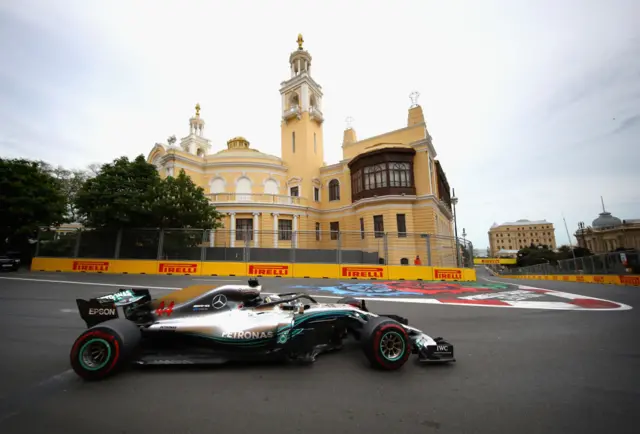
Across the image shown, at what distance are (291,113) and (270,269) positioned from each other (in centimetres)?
2588

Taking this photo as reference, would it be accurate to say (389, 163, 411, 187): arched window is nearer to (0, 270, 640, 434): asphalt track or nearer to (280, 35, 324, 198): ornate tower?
(280, 35, 324, 198): ornate tower

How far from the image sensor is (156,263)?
53.1ft

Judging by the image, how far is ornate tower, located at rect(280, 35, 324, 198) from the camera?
34.1 m

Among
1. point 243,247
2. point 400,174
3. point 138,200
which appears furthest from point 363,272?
point 138,200

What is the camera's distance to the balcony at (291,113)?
117 feet

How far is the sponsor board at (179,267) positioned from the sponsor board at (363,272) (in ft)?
28.1

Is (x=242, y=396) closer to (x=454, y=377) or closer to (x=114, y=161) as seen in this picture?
(x=454, y=377)

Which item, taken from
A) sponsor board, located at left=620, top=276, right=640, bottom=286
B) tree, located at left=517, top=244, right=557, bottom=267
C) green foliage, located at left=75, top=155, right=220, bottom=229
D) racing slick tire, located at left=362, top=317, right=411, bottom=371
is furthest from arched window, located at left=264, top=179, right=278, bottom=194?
tree, located at left=517, top=244, right=557, bottom=267

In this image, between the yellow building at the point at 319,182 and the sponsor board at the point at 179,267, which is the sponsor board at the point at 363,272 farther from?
the sponsor board at the point at 179,267

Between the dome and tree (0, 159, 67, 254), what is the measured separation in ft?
456

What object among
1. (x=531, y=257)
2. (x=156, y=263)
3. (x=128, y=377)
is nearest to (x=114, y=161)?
(x=156, y=263)

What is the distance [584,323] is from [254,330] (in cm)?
717

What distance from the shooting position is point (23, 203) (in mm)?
19000

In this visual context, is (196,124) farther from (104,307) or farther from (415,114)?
(104,307)
